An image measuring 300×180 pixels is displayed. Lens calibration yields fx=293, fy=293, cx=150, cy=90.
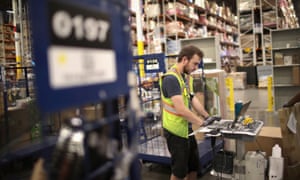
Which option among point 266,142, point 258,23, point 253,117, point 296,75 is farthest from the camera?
point 258,23

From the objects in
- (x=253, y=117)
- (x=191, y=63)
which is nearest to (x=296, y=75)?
(x=253, y=117)

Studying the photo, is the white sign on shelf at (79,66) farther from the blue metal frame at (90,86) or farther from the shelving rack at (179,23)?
the shelving rack at (179,23)

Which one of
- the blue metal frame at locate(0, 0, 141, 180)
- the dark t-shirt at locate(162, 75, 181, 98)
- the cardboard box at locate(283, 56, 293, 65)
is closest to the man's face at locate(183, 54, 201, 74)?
the dark t-shirt at locate(162, 75, 181, 98)

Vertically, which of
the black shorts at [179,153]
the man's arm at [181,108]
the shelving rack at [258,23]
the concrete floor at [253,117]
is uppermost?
the shelving rack at [258,23]

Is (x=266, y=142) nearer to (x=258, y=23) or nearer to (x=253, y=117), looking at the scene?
(x=253, y=117)

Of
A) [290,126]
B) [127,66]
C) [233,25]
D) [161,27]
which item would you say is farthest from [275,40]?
[233,25]

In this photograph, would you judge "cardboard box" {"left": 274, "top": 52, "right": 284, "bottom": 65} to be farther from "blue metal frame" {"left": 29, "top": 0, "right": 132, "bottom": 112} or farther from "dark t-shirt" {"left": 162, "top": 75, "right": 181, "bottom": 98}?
"blue metal frame" {"left": 29, "top": 0, "right": 132, "bottom": 112}

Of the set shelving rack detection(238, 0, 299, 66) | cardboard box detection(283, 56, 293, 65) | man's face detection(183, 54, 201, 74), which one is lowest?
man's face detection(183, 54, 201, 74)

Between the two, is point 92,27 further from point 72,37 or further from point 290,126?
point 290,126

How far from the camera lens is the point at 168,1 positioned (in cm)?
917

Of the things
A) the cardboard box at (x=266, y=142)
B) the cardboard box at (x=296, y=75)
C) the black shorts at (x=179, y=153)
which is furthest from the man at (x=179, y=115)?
the cardboard box at (x=296, y=75)

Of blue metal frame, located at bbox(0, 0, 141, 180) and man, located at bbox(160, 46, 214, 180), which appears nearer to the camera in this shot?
blue metal frame, located at bbox(0, 0, 141, 180)

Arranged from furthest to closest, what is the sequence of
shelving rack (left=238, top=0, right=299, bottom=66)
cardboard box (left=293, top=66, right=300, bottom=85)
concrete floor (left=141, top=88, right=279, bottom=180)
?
shelving rack (left=238, top=0, right=299, bottom=66), cardboard box (left=293, top=66, right=300, bottom=85), concrete floor (left=141, top=88, right=279, bottom=180)

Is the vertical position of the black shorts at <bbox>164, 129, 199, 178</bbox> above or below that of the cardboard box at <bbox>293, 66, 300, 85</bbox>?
below
